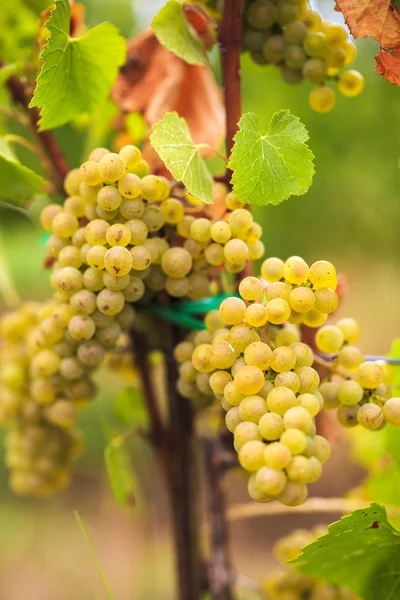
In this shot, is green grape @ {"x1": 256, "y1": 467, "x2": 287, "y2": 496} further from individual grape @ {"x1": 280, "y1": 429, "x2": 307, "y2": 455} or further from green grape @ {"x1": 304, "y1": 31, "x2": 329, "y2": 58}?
green grape @ {"x1": 304, "y1": 31, "x2": 329, "y2": 58}

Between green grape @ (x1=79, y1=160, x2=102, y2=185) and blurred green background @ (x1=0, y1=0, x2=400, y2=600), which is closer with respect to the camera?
green grape @ (x1=79, y1=160, x2=102, y2=185)

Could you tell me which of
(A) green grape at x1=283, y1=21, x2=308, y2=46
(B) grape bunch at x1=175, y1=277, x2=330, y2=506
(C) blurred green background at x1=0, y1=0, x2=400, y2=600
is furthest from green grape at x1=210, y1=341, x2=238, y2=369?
(C) blurred green background at x1=0, y1=0, x2=400, y2=600

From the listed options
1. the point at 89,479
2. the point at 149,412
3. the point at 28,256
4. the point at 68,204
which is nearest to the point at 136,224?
the point at 68,204

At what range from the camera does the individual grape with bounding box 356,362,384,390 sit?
0.34 m

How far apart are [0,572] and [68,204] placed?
6.45ft

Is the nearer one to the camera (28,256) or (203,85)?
(203,85)

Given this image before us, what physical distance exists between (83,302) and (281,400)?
14 cm

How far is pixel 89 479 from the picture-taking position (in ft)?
7.67

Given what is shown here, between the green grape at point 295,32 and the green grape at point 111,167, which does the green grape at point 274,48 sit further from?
the green grape at point 111,167

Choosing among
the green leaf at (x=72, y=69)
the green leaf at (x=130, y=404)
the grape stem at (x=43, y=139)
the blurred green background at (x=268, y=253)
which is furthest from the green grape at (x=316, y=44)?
the blurred green background at (x=268, y=253)

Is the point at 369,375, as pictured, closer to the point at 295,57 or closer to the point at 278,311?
the point at 278,311

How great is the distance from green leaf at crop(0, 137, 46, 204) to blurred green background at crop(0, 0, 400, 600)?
1.44 ft

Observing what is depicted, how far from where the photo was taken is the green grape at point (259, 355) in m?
0.29

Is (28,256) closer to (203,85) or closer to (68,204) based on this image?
(203,85)
